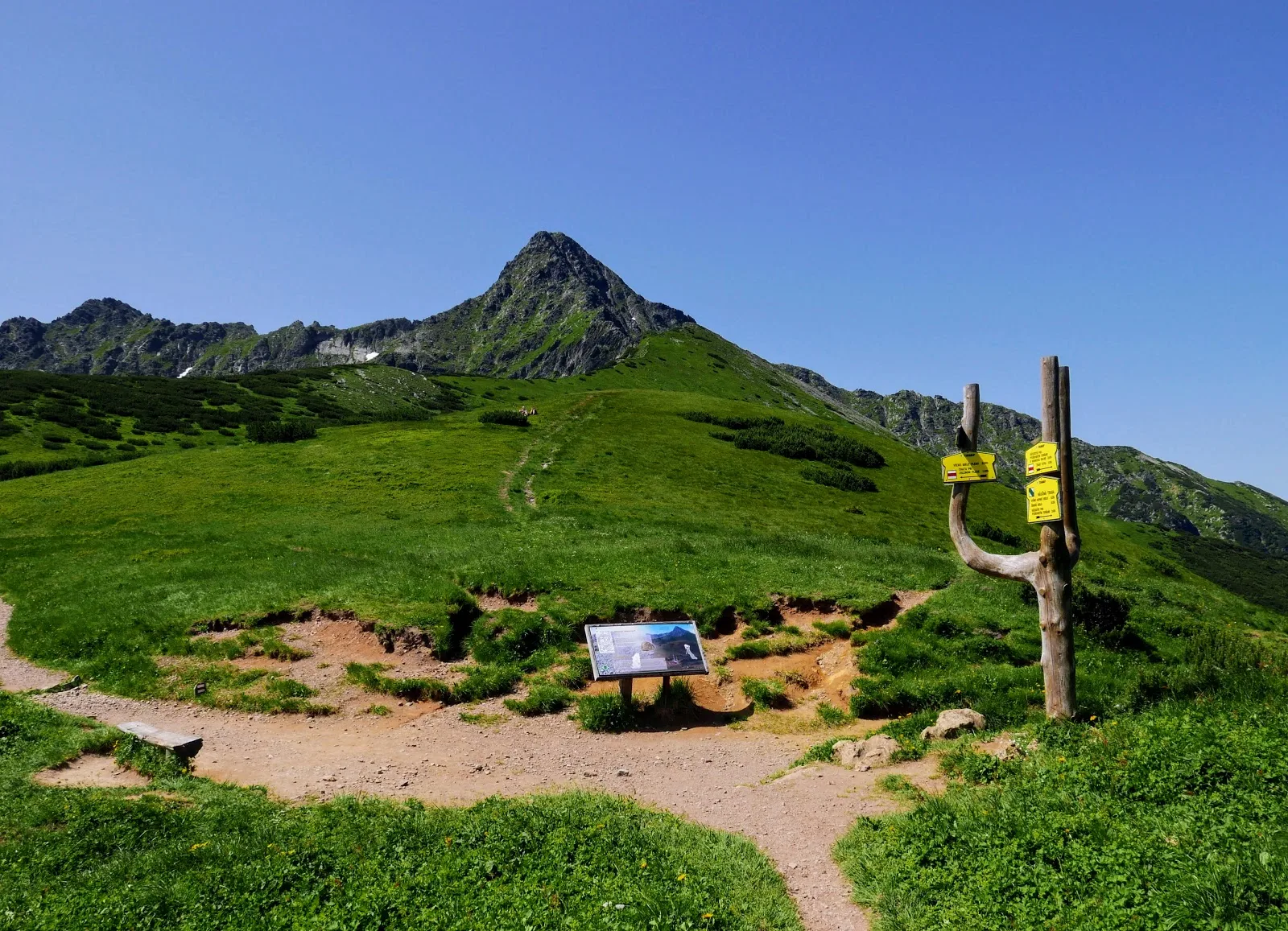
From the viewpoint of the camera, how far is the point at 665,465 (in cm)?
5425

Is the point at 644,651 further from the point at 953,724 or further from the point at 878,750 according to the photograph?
the point at 953,724

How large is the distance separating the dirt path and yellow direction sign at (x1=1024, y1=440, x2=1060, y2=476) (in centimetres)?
625

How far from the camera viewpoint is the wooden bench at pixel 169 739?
48.2 feet

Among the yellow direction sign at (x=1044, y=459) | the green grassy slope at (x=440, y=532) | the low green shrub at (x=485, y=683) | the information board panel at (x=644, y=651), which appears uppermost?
the yellow direction sign at (x=1044, y=459)

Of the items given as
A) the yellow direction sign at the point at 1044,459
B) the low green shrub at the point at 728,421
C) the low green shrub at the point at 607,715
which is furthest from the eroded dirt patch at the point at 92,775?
the low green shrub at the point at 728,421

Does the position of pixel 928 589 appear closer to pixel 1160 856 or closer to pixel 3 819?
pixel 1160 856

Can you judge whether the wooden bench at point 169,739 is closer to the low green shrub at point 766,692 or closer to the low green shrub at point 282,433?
the low green shrub at point 766,692

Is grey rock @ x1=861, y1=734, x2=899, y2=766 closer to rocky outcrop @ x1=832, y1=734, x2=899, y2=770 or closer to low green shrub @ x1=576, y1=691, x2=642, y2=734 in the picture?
rocky outcrop @ x1=832, y1=734, x2=899, y2=770

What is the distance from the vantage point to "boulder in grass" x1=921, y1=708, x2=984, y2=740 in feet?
48.5

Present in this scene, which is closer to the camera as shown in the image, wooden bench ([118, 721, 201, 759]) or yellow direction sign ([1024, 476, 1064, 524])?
yellow direction sign ([1024, 476, 1064, 524])

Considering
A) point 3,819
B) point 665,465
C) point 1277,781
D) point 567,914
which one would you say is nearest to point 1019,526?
point 665,465

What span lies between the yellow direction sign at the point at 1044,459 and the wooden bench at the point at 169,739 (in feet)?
60.9

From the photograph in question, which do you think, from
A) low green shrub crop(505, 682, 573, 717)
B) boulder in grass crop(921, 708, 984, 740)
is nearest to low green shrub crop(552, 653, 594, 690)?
low green shrub crop(505, 682, 573, 717)

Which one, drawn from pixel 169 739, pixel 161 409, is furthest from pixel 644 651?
pixel 161 409
